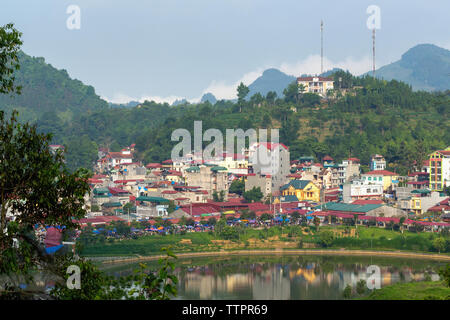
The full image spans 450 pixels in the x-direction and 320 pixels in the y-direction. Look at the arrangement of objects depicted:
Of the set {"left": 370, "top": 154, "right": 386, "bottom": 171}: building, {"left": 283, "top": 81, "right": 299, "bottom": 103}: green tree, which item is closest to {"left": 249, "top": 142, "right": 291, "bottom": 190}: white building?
{"left": 370, "top": 154, "right": 386, "bottom": 171}: building

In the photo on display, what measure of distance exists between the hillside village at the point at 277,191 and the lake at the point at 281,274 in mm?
3946

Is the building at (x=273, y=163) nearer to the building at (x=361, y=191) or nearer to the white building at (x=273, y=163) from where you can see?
the white building at (x=273, y=163)

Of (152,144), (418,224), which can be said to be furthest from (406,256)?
(152,144)

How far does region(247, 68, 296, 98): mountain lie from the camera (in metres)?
160

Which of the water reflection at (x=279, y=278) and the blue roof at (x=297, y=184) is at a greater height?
the blue roof at (x=297, y=184)

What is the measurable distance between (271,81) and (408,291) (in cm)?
14689

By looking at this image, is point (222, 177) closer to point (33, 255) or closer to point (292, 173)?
point (292, 173)

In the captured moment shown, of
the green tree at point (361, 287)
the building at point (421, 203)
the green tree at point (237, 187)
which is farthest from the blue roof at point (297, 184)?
the green tree at point (361, 287)

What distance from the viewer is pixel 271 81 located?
162 meters

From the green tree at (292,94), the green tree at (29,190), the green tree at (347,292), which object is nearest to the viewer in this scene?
the green tree at (29,190)

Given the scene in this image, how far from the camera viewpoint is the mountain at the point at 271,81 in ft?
525

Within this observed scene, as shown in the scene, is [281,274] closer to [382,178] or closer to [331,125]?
[382,178]

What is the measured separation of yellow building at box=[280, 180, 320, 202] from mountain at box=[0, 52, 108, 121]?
4385 centimetres

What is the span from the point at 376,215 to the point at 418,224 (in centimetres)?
230
